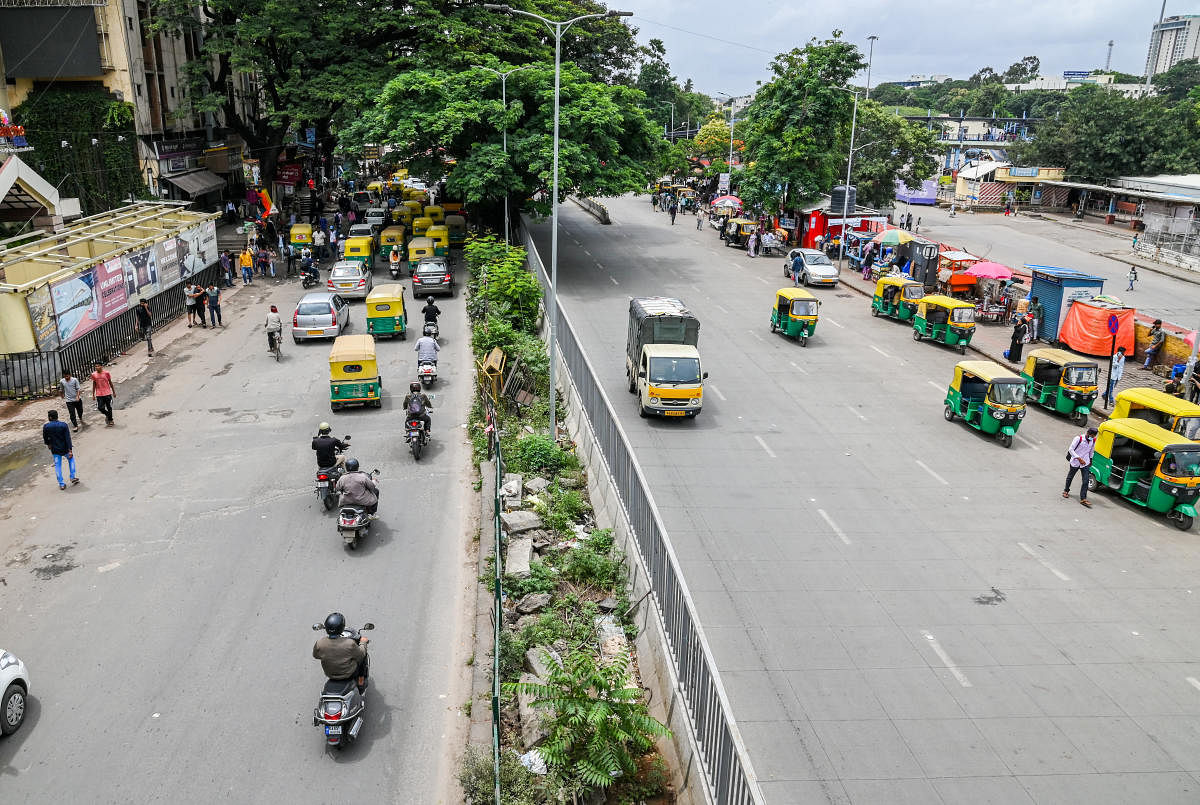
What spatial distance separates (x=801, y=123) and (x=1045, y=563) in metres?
38.6

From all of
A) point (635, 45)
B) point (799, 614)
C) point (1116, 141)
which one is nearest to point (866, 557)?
point (799, 614)

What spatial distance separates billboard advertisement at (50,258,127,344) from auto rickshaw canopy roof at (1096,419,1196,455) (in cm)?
2607

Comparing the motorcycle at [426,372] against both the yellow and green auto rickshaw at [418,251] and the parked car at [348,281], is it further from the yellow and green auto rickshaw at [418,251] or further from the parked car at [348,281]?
the yellow and green auto rickshaw at [418,251]

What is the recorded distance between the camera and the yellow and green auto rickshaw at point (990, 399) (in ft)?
70.3

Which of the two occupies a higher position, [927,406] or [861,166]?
[861,166]

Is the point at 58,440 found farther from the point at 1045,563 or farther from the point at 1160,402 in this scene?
the point at 1160,402

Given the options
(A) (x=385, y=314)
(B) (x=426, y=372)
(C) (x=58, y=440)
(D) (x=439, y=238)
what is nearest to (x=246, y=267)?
(D) (x=439, y=238)

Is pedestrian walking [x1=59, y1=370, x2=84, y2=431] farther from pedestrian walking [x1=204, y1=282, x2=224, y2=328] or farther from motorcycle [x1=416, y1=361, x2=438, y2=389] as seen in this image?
pedestrian walking [x1=204, y1=282, x2=224, y2=328]

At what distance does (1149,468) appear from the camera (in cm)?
1789

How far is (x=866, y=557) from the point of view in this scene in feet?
49.7

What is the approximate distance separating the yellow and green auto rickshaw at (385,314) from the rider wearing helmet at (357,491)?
49.2ft

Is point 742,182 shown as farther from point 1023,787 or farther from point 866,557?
point 1023,787

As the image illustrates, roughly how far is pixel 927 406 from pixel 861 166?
43.4m

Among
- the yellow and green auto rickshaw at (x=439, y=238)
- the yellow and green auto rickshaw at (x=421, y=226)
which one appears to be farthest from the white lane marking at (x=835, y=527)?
the yellow and green auto rickshaw at (x=421, y=226)
